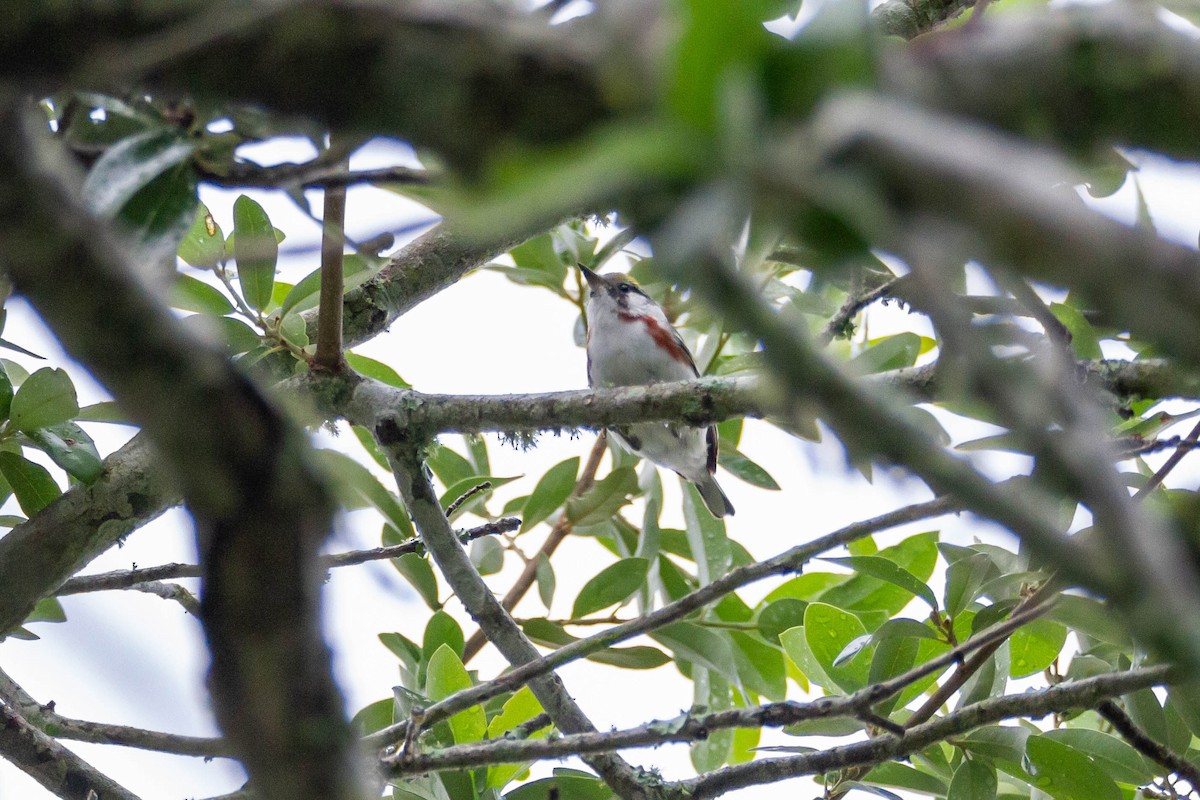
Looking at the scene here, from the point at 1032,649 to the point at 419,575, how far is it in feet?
4.97

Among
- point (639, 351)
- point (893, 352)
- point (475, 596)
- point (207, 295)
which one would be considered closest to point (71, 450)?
point (207, 295)

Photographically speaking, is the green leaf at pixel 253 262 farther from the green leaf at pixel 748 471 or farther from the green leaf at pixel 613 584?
the green leaf at pixel 748 471

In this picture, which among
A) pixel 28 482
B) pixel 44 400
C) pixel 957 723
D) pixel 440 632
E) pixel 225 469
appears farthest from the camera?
pixel 440 632

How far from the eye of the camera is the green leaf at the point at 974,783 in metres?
1.99

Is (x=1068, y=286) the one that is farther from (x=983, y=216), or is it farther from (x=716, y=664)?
(x=716, y=664)

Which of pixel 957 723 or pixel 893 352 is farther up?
pixel 893 352

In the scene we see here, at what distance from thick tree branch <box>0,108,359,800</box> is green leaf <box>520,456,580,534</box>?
1.81m

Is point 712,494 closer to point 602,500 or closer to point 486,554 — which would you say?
point 602,500

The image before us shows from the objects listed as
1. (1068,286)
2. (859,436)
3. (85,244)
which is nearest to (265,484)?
(85,244)

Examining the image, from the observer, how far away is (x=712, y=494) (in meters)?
4.70

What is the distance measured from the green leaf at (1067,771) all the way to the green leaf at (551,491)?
131cm

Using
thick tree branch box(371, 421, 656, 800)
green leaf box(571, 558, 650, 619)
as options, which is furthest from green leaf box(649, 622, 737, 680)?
thick tree branch box(371, 421, 656, 800)

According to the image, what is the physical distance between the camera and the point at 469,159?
80cm

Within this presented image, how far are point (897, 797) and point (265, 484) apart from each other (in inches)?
61.2
